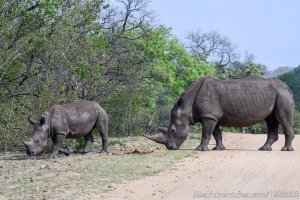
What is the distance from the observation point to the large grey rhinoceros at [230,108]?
16.8 metres

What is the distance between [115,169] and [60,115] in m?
4.36

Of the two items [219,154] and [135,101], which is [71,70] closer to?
[219,154]

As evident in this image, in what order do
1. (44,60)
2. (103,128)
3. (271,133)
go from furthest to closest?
(44,60) → (271,133) → (103,128)

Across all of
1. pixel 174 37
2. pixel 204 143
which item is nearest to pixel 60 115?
pixel 204 143

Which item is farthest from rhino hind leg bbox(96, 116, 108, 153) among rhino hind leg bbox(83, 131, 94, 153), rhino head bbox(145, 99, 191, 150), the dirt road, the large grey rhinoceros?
the dirt road

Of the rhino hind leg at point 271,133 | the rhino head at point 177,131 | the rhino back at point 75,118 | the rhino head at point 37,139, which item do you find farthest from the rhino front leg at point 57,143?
the rhino hind leg at point 271,133

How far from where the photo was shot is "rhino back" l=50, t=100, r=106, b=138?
15.7 metres

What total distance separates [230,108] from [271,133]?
4.83ft

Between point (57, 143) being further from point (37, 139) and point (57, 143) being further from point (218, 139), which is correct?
point (218, 139)

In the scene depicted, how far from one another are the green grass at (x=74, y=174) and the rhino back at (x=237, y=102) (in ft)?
5.65

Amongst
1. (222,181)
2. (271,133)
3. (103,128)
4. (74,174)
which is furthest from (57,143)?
(222,181)

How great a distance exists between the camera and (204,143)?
1661 centimetres

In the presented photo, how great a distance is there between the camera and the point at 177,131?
1689 cm

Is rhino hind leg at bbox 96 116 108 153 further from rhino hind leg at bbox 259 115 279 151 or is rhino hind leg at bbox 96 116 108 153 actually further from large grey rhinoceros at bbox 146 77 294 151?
rhino hind leg at bbox 259 115 279 151
